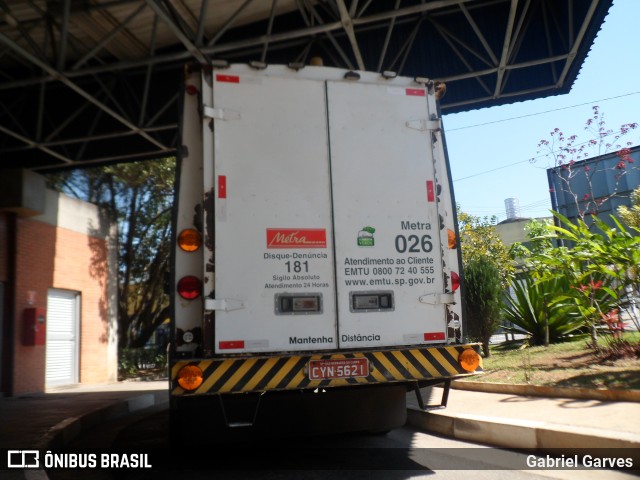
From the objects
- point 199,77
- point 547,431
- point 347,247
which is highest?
point 199,77

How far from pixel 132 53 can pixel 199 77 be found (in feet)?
24.4

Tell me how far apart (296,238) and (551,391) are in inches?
173

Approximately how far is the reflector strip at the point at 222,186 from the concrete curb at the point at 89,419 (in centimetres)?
316

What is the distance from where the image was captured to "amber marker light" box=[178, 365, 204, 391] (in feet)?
14.5

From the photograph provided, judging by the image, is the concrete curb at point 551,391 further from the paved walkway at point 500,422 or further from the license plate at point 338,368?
the license plate at point 338,368

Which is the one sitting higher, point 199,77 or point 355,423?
point 199,77

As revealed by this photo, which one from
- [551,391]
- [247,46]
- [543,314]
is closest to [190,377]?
[551,391]

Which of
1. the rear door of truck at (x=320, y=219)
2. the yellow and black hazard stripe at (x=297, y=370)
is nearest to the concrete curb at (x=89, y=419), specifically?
the yellow and black hazard stripe at (x=297, y=370)

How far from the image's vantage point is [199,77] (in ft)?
16.9

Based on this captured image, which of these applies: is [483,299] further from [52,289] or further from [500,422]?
[52,289]

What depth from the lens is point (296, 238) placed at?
4887 millimetres

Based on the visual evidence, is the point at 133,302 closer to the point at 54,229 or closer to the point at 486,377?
the point at 54,229

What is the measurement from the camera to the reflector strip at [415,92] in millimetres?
5527

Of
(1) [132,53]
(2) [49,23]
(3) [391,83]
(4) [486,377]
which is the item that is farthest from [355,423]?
(1) [132,53]
